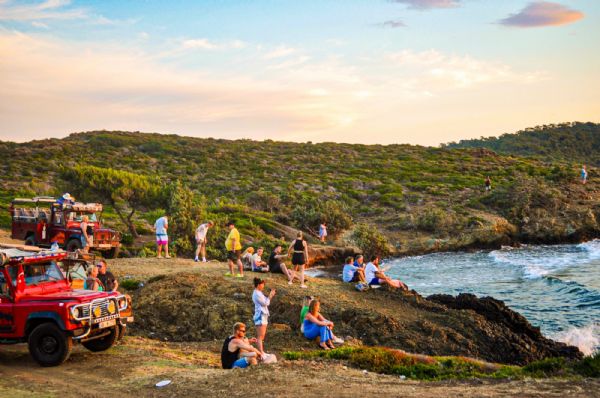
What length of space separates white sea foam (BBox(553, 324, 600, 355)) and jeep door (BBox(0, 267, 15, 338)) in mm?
15547

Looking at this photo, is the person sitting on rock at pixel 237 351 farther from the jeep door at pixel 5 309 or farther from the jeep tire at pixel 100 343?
the jeep door at pixel 5 309

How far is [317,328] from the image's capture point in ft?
50.3

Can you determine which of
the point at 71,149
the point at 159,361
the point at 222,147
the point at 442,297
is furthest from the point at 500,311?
the point at 222,147

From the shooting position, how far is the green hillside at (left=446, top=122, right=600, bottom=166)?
12875cm

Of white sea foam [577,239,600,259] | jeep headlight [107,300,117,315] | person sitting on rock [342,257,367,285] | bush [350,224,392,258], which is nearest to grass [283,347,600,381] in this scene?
jeep headlight [107,300,117,315]

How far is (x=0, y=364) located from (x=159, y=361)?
3.13 metres

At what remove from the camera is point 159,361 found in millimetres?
13289

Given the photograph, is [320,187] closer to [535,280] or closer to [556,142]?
[535,280]

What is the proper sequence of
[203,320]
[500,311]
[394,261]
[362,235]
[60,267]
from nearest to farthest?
[60,267], [203,320], [500,311], [394,261], [362,235]

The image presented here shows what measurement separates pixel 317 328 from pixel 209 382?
462 cm

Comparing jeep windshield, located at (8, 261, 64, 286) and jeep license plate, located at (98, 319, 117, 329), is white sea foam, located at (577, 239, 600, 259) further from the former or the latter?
jeep windshield, located at (8, 261, 64, 286)

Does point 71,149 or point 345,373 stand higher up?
point 71,149

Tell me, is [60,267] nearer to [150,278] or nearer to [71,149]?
[150,278]

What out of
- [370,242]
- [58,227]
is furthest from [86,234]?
[370,242]
